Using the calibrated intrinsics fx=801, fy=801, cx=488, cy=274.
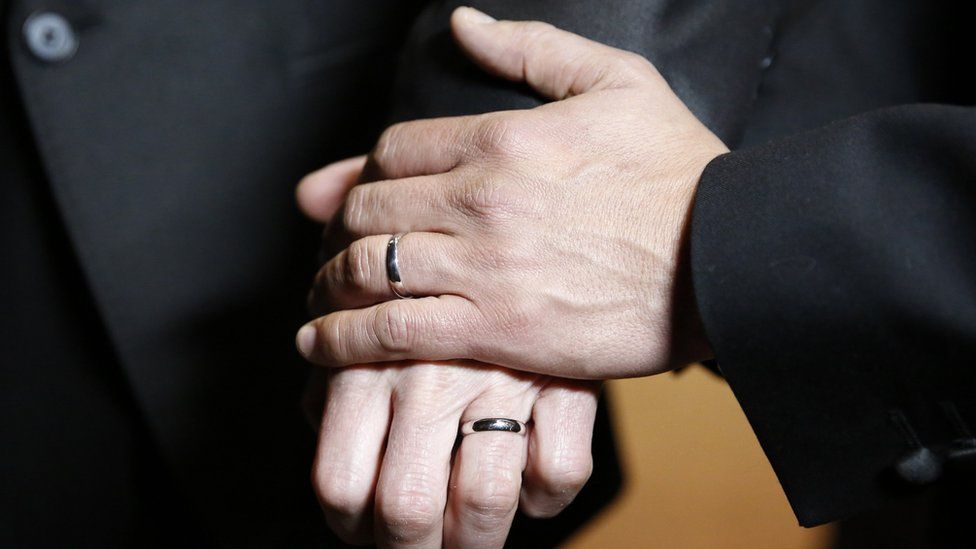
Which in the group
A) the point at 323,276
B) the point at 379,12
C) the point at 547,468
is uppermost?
the point at 379,12

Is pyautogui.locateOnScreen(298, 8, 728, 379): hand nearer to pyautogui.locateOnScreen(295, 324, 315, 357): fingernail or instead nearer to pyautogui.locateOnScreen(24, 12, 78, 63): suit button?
pyautogui.locateOnScreen(295, 324, 315, 357): fingernail

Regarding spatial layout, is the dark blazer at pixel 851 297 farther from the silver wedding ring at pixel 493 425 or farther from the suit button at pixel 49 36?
the suit button at pixel 49 36

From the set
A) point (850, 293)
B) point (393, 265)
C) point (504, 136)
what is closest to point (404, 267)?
point (393, 265)

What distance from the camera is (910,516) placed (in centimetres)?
139

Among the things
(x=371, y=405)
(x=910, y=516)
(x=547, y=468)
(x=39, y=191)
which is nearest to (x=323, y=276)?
(x=371, y=405)

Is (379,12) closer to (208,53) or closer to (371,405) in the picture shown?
(208,53)

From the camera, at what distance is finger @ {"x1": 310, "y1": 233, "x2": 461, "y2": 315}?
0.55m

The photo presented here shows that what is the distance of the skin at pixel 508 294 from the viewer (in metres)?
0.53

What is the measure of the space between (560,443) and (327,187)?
30 cm

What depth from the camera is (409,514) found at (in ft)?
1.72

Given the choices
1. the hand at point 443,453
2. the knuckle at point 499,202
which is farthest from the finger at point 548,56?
the hand at point 443,453

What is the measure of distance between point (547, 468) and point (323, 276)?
23 centimetres

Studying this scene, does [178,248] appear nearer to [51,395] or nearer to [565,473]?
[51,395]

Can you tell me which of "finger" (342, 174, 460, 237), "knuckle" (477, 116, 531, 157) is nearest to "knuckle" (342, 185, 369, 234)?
"finger" (342, 174, 460, 237)
